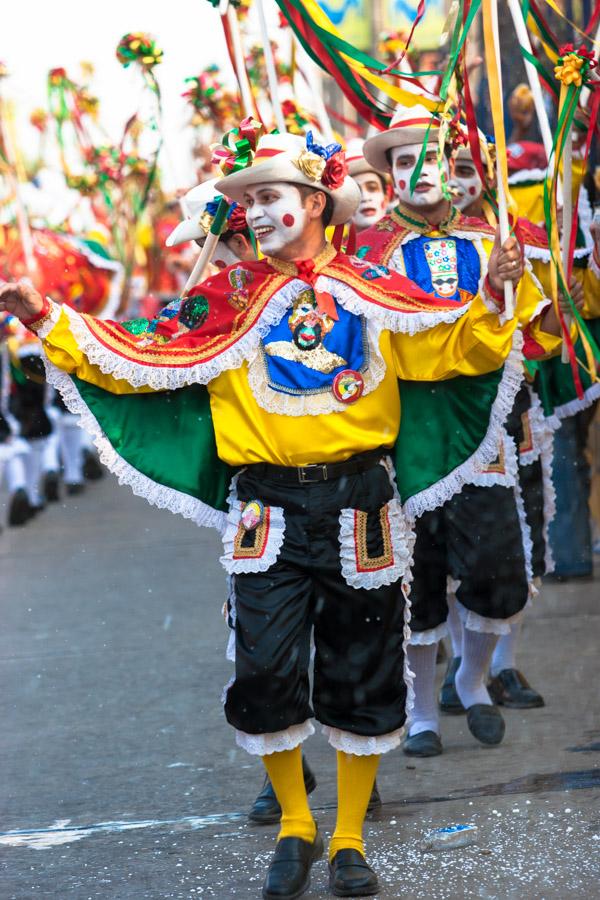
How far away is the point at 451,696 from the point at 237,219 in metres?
2.07

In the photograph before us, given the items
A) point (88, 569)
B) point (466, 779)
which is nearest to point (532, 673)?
point (466, 779)

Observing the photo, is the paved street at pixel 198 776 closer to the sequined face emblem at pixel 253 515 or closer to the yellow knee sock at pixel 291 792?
the yellow knee sock at pixel 291 792

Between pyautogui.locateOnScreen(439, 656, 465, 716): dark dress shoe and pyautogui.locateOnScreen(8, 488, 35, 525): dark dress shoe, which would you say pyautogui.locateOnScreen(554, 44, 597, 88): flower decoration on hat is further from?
pyautogui.locateOnScreen(8, 488, 35, 525): dark dress shoe

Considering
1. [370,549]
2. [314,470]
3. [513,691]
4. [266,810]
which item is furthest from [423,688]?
[314,470]

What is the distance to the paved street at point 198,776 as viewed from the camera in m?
4.42

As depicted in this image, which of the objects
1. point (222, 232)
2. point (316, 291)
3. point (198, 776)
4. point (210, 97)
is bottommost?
point (198, 776)

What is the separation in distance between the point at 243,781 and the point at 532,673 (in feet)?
5.77

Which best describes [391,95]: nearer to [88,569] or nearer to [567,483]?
[567,483]

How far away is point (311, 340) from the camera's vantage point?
14.4 ft

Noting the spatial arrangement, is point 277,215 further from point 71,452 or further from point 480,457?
point 71,452

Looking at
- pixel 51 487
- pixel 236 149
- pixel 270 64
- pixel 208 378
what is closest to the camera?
pixel 208 378

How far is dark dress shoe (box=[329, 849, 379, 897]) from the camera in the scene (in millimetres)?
4234

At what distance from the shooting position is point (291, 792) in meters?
4.43

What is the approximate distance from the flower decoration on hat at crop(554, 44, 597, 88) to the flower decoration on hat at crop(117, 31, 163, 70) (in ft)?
8.54
